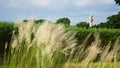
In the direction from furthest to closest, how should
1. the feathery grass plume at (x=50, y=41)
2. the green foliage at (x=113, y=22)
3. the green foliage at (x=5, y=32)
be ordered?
the green foliage at (x=113, y=22)
the green foliage at (x=5, y=32)
the feathery grass plume at (x=50, y=41)

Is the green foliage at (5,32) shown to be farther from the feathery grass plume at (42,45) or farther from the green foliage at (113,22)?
the green foliage at (113,22)

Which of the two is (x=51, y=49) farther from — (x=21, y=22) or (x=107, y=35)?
(x=107, y=35)

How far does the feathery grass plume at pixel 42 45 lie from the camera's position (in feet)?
20.2

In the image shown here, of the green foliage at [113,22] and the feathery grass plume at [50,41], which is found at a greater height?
the feathery grass plume at [50,41]

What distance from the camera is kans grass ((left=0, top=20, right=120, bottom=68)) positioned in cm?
614

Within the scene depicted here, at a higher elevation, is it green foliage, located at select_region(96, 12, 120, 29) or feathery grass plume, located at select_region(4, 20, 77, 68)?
feathery grass plume, located at select_region(4, 20, 77, 68)

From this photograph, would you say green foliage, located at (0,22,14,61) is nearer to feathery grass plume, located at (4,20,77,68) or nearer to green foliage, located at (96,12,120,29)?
feathery grass plume, located at (4,20,77,68)

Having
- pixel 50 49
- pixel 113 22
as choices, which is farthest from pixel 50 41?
pixel 113 22

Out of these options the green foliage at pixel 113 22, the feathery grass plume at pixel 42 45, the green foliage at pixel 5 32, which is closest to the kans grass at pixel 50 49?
the feathery grass plume at pixel 42 45

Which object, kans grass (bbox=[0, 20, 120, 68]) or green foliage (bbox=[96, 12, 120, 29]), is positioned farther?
green foliage (bbox=[96, 12, 120, 29])

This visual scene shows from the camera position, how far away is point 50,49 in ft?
20.0

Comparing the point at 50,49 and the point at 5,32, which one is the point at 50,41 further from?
the point at 5,32

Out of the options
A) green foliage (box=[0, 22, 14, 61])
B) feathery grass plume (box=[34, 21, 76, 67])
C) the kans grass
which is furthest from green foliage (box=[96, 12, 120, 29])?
feathery grass plume (box=[34, 21, 76, 67])

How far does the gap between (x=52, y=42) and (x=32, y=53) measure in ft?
2.11
